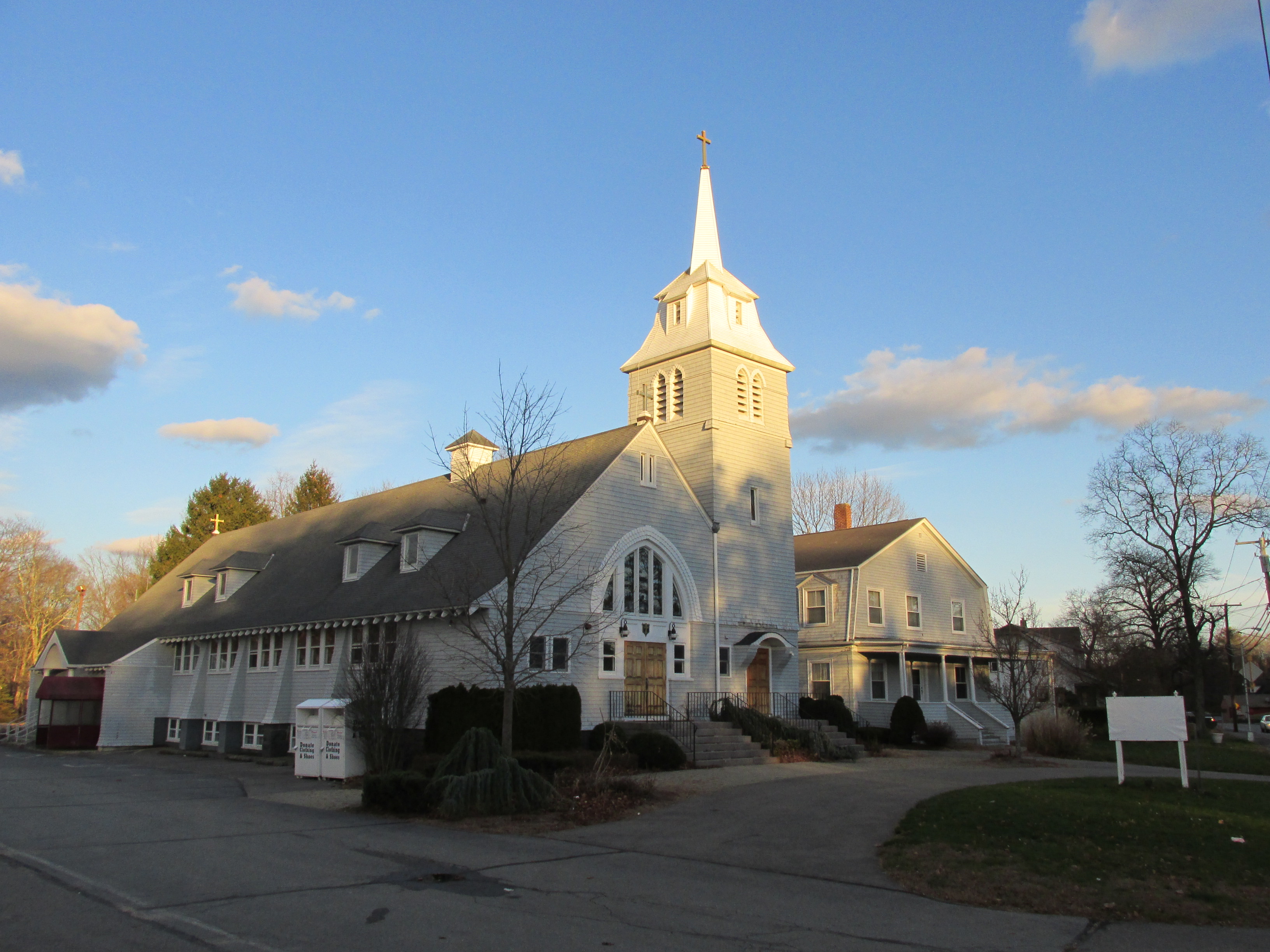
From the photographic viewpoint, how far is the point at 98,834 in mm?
13422

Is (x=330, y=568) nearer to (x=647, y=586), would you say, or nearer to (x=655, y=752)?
(x=647, y=586)

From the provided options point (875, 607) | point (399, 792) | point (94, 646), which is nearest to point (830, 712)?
point (875, 607)

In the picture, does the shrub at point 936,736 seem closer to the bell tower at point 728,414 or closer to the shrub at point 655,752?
the bell tower at point 728,414

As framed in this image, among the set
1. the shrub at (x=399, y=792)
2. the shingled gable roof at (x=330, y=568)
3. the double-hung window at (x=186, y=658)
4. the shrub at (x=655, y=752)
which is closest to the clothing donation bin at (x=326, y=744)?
the shingled gable roof at (x=330, y=568)

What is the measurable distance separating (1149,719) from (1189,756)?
13.5m

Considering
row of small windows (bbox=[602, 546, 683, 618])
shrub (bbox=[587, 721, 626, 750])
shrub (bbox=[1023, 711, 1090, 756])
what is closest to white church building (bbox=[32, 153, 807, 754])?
row of small windows (bbox=[602, 546, 683, 618])

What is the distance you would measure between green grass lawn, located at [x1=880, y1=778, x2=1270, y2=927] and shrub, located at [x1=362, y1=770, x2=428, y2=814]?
7.36m

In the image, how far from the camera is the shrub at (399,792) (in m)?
15.4

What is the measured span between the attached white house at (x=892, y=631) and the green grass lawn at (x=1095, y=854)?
2064 cm

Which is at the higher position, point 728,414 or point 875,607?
point 728,414

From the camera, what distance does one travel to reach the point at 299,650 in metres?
28.9

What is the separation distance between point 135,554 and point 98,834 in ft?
237

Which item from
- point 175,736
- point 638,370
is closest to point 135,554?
point 175,736

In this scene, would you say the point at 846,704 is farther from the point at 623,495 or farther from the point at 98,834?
the point at 98,834
